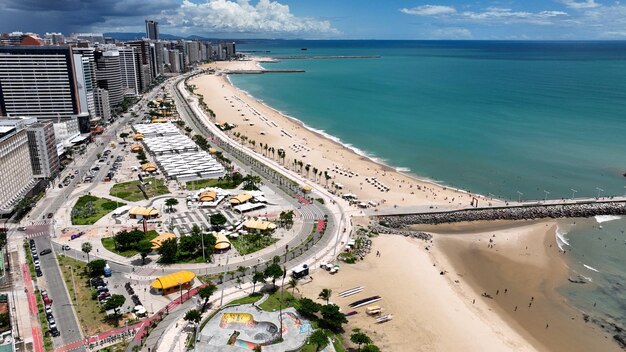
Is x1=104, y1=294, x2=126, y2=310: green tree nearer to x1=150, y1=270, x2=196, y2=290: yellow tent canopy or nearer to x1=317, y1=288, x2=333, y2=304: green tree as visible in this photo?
x1=150, y1=270, x2=196, y2=290: yellow tent canopy

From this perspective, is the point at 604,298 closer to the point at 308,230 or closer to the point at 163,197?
the point at 308,230

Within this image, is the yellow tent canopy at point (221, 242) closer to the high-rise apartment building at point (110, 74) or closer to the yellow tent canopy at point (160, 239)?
the yellow tent canopy at point (160, 239)

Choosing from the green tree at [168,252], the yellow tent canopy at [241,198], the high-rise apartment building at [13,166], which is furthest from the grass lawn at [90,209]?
the yellow tent canopy at [241,198]

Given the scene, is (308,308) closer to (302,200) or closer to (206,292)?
(206,292)

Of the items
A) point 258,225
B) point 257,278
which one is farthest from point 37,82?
point 257,278

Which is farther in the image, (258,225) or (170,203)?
(170,203)

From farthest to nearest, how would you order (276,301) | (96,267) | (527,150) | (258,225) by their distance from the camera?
(527,150) < (258,225) < (96,267) < (276,301)
